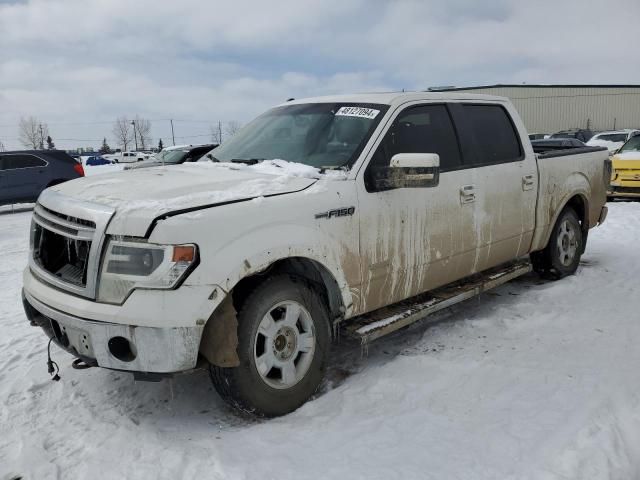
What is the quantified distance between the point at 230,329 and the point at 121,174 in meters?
1.42

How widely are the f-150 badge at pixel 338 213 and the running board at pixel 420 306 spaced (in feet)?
2.53

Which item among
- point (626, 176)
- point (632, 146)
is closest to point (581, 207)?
point (626, 176)

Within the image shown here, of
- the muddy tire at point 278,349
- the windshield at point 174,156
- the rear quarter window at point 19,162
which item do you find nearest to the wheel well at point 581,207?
the muddy tire at point 278,349

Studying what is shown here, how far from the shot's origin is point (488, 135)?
15.6ft

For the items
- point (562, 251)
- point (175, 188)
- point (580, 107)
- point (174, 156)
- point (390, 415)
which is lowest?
point (390, 415)

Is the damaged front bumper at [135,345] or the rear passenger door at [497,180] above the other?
the rear passenger door at [497,180]

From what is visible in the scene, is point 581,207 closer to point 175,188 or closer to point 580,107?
point 175,188

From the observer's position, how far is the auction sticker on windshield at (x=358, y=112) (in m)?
3.85

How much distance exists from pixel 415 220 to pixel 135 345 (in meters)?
2.03

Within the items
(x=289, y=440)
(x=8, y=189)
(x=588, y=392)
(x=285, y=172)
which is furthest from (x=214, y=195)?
(x=8, y=189)

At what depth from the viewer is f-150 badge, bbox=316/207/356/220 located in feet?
10.6

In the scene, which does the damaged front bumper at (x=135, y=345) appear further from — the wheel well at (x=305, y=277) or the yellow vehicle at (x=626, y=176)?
the yellow vehicle at (x=626, y=176)

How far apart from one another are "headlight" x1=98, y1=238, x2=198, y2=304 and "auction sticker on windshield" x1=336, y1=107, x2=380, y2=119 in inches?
69.4

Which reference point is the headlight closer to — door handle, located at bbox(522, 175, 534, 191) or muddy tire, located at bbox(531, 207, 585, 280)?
door handle, located at bbox(522, 175, 534, 191)
